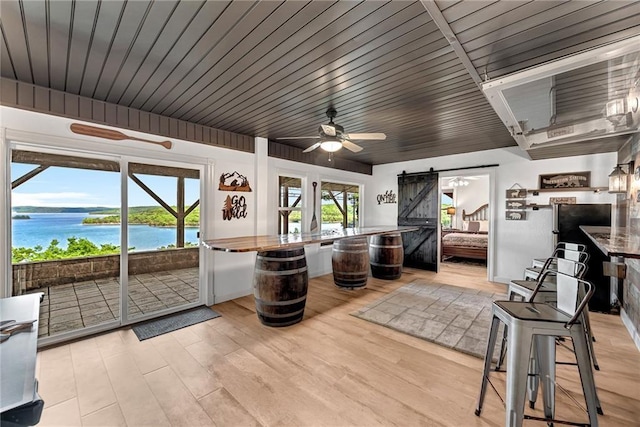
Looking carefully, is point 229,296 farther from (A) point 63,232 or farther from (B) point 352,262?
(A) point 63,232

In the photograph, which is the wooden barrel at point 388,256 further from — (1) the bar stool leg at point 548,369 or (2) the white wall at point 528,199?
(1) the bar stool leg at point 548,369

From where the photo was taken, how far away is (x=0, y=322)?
1186 mm

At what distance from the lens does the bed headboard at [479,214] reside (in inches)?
346

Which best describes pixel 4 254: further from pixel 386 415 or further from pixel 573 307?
pixel 573 307

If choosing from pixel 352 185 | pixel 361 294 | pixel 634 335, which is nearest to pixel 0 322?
pixel 361 294

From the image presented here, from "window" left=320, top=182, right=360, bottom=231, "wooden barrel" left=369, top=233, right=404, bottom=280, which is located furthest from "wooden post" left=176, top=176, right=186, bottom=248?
"wooden barrel" left=369, top=233, right=404, bottom=280

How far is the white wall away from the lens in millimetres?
4082

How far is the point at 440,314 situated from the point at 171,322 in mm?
3335

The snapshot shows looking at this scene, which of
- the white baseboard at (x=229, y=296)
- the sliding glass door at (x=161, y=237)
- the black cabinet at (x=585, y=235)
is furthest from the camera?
the white baseboard at (x=229, y=296)

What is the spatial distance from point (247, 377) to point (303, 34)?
2.59m

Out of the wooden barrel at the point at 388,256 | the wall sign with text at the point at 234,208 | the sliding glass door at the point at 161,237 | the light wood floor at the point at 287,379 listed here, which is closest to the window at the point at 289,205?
the wall sign with text at the point at 234,208

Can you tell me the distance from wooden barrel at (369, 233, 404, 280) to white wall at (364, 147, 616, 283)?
176cm

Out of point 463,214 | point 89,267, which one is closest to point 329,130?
point 89,267

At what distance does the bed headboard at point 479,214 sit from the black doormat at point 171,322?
8.67 metres
